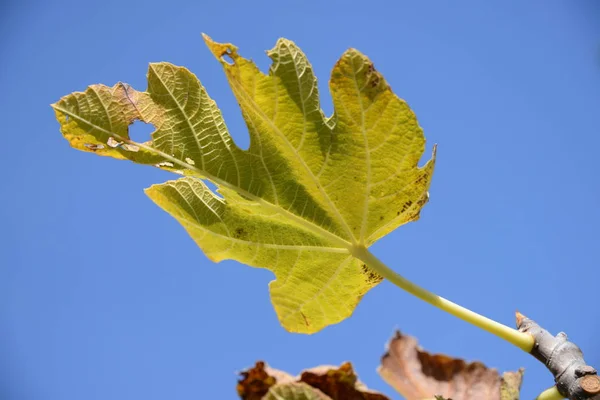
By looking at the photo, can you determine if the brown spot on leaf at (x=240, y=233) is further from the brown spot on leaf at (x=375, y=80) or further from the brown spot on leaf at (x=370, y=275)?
the brown spot on leaf at (x=375, y=80)

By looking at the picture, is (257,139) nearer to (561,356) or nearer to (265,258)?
(265,258)

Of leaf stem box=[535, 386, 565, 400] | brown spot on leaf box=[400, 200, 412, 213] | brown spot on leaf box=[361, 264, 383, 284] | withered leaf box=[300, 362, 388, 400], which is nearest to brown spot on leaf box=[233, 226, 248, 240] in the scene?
brown spot on leaf box=[361, 264, 383, 284]

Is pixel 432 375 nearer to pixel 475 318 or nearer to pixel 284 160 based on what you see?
pixel 475 318

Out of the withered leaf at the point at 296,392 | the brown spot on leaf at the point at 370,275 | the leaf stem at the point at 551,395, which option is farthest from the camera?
the brown spot on leaf at the point at 370,275

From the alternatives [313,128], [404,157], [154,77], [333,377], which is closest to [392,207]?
[404,157]

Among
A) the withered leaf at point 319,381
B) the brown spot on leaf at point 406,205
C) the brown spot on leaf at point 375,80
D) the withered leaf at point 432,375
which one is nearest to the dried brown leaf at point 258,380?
the withered leaf at point 319,381

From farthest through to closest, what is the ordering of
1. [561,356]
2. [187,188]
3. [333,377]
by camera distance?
[187,188] → [561,356] → [333,377]
